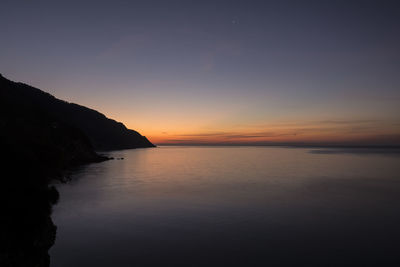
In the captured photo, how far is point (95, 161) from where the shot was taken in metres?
93.0

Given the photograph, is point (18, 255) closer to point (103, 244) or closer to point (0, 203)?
point (0, 203)

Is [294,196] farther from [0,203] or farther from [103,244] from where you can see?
[0,203]

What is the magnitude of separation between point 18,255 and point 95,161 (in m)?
88.5

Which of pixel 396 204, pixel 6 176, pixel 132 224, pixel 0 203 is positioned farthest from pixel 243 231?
pixel 396 204

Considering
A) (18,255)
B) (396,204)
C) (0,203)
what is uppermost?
(0,203)

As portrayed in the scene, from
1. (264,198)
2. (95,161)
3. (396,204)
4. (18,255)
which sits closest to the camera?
(18,255)

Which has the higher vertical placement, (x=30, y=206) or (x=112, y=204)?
(x=30, y=206)

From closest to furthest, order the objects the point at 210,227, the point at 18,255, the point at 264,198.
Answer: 1. the point at 18,255
2. the point at 210,227
3. the point at 264,198

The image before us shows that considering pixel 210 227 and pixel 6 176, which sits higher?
pixel 6 176

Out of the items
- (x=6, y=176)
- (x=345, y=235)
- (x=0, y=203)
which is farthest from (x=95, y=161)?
(x=345, y=235)

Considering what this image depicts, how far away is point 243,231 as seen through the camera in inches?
808

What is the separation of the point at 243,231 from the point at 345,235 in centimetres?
839

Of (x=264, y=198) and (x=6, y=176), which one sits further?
(x=264, y=198)

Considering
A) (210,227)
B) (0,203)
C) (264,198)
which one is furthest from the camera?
(264,198)
